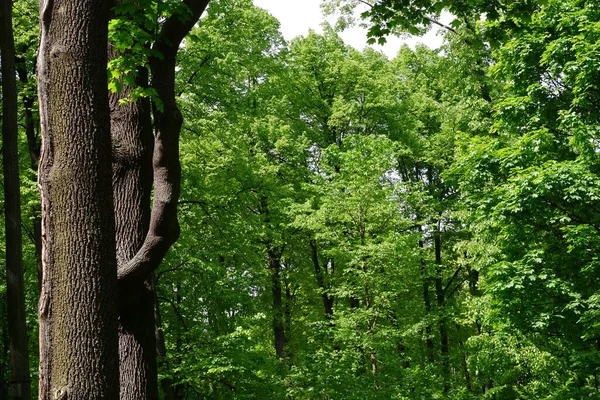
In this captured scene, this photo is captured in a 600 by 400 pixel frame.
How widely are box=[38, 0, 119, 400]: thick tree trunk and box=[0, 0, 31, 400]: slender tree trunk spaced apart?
6144 millimetres

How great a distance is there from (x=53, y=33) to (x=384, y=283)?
1173 cm

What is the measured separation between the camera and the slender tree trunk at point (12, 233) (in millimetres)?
8367

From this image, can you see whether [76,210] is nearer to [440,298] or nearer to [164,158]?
[164,158]

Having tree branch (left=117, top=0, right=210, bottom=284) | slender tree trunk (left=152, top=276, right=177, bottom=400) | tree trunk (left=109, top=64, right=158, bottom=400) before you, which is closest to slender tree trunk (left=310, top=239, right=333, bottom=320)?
slender tree trunk (left=152, top=276, right=177, bottom=400)

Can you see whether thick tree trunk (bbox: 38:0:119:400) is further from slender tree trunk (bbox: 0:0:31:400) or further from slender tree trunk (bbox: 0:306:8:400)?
slender tree trunk (bbox: 0:306:8:400)

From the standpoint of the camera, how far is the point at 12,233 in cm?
865

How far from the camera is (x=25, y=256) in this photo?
16391mm

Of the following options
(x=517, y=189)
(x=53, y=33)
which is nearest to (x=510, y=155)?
(x=517, y=189)

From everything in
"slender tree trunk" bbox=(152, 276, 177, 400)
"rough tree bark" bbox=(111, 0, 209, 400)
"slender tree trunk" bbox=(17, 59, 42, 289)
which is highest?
"slender tree trunk" bbox=(17, 59, 42, 289)

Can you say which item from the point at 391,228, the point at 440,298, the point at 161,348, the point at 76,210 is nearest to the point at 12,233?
the point at 161,348

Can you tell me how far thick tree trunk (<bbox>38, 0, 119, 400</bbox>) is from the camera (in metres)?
2.97

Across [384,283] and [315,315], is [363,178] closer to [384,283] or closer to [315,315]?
[384,283]

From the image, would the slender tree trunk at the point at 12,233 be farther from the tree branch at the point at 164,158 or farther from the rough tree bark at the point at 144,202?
the tree branch at the point at 164,158

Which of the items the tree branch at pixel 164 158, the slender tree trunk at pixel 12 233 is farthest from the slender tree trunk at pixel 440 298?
the tree branch at pixel 164 158
